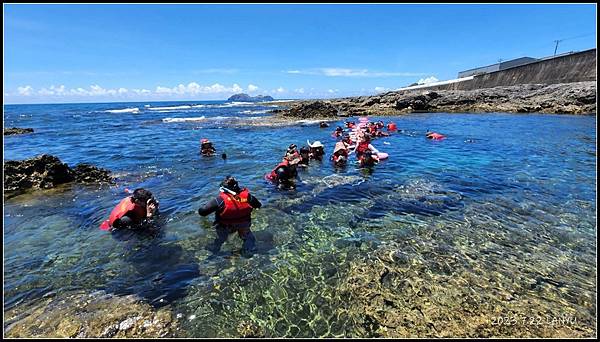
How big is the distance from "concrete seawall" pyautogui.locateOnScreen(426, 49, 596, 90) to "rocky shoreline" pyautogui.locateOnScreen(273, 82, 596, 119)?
254 centimetres

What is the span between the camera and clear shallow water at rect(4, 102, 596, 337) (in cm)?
550

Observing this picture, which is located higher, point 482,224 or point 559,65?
point 559,65

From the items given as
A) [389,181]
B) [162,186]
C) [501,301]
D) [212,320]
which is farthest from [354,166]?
[212,320]

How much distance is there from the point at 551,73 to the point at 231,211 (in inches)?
2181

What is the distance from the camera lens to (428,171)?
14.0 meters

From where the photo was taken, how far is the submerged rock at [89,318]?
15.8 ft

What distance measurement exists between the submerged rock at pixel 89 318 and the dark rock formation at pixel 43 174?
29.1 feet

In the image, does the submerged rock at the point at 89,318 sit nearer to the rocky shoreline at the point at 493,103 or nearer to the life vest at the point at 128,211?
the life vest at the point at 128,211

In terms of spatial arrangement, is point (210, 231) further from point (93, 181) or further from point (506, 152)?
point (506, 152)

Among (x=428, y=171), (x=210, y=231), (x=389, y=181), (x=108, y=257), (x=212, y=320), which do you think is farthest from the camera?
(x=428, y=171)

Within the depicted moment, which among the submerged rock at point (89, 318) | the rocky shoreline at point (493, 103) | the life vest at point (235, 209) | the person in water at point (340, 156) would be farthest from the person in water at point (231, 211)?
the rocky shoreline at point (493, 103)

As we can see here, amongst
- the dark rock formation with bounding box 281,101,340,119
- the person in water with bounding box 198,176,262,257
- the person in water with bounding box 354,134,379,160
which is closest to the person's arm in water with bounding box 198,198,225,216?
the person in water with bounding box 198,176,262,257

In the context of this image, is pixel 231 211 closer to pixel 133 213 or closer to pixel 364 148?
pixel 133 213

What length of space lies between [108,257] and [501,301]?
7.94 meters
